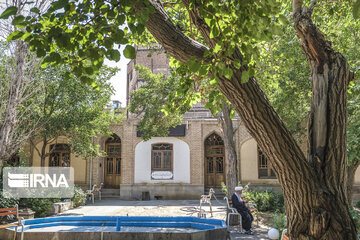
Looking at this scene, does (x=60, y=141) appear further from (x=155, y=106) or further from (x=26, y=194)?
(x=155, y=106)

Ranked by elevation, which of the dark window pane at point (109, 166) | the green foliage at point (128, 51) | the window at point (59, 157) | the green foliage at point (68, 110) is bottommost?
the dark window pane at point (109, 166)

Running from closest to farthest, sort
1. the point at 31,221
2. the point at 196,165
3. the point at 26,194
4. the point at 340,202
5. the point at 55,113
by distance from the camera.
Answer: the point at 340,202, the point at 31,221, the point at 26,194, the point at 55,113, the point at 196,165

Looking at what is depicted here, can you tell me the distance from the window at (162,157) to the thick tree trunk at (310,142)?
18.2m

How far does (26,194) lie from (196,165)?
33.1 feet

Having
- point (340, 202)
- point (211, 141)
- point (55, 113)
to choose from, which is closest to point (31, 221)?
point (55, 113)

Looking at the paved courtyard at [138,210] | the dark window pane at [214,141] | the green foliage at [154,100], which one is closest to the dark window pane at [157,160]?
the dark window pane at [214,141]

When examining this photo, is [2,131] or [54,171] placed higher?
[2,131]

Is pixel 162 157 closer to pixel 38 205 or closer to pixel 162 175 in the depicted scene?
pixel 162 175

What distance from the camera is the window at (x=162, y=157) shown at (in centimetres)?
2130

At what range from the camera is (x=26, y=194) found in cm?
1389

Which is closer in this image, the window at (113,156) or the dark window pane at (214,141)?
the dark window pane at (214,141)

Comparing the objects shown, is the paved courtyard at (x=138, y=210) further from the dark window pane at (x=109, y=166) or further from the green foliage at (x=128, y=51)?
the green foliage at (x=128, y=51)

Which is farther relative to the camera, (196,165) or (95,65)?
(196,165)

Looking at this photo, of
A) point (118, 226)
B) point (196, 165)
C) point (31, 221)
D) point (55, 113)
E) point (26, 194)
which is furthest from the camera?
point (196, 165)
